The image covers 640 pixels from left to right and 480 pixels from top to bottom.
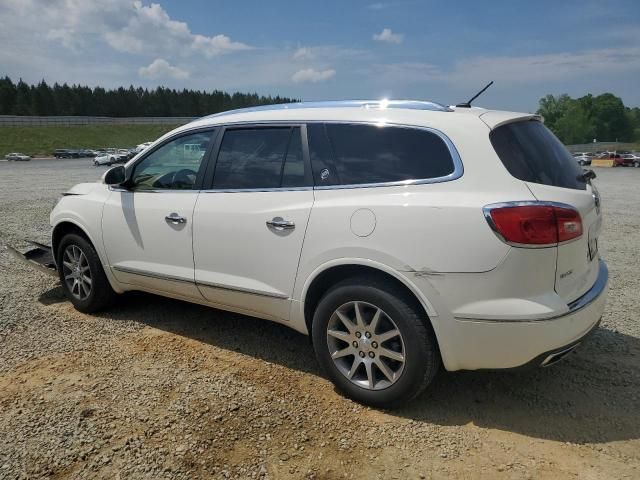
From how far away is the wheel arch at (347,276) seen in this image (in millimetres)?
2932

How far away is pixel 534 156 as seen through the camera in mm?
3020

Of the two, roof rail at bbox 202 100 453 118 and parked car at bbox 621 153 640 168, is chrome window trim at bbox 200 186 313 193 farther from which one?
parked car at bbox 621 153 640 168

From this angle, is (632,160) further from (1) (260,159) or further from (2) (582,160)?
(1) (260,159)

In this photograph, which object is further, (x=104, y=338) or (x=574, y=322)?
(x=104, y=338)

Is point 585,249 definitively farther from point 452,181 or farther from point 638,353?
point 638,353

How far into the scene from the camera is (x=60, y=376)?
363 centimetres

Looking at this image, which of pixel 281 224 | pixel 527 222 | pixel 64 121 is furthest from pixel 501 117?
pixel 64 121

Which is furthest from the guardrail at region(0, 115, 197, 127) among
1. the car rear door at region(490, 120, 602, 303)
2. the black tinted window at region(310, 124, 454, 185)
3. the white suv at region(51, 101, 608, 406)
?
the car rear door at region(490, 120, 602, 303)

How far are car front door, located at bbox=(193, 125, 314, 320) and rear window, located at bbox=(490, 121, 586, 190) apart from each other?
1.21m

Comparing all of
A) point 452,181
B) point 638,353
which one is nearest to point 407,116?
point 452,181

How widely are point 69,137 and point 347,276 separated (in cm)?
8886

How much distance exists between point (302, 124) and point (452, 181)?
3.85 ft

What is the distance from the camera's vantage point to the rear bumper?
2.73 metres

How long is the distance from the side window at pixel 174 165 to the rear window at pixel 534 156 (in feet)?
7.20
